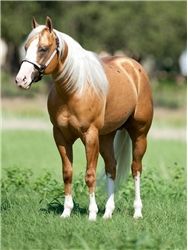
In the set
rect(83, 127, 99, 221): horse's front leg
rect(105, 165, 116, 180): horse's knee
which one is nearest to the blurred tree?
rect(105, 165, 116, 180): horse's knee

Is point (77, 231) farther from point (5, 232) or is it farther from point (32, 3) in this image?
point (32, 3)

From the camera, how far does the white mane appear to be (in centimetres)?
719

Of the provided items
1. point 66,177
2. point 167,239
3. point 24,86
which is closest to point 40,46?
point 24,86

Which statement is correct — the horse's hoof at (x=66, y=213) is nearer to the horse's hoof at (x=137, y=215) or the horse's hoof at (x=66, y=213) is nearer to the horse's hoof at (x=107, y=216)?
the horse's hoof at (x=107, y=216)

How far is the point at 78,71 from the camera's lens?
23.7ft

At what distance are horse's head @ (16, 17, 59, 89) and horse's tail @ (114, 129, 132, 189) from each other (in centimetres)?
155

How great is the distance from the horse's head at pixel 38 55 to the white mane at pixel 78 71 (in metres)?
0.13

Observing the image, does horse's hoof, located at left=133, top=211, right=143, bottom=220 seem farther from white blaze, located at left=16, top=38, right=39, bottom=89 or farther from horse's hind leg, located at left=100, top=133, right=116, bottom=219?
white blaze, located at left=16, top=38, right=39, bottom=89

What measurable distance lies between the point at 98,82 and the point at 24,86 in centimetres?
83

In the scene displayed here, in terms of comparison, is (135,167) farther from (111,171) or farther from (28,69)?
(28,69)

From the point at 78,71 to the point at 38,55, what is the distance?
18.5 inches

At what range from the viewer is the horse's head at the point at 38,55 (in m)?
6.89

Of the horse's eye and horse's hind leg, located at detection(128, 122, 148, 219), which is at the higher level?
the horse's eye

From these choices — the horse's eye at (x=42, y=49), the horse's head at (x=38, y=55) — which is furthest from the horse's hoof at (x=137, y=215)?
the horse's eye at (x=42, y=49)
